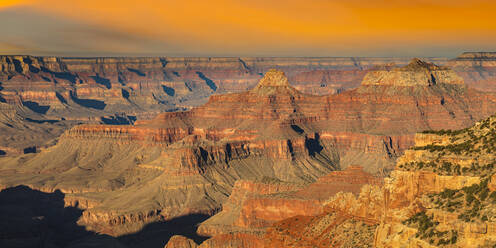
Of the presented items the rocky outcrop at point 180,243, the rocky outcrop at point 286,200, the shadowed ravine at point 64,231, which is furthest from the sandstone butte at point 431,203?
the shadowed ravine at point 64,231

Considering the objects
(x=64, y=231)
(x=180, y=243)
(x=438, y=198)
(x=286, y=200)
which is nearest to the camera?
(x=438, y=198)

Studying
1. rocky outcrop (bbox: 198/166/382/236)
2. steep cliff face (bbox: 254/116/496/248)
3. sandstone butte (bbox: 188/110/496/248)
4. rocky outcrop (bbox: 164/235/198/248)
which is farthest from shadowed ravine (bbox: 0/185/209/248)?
steep cliff face (bbox: 254/116/496/248)

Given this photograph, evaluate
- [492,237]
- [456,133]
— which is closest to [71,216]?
[456,133]

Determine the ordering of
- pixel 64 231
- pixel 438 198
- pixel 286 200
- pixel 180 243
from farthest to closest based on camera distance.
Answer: pixel 64 231
pixel 286 200
pixel 180 243
pixel 438 198

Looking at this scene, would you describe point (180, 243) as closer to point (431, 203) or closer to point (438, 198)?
point (431, 203)

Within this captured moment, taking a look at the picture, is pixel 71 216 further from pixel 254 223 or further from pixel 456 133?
pixel 456 133

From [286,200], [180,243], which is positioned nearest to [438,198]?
[286,200]

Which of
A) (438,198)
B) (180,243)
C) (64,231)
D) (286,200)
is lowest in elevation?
(64,231)

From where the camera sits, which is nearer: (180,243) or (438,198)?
(438,198)

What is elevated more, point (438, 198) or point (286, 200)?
point (438, 198)

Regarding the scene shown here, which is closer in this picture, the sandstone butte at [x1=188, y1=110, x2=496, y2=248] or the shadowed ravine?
the sandstone butte at [x1=188, y1=110, x2=496, y2=248]

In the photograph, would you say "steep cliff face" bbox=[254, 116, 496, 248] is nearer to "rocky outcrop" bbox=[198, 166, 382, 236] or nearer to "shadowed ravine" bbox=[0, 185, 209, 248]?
"rocky outcrop" bbox=[198, 166, 382, 236]
